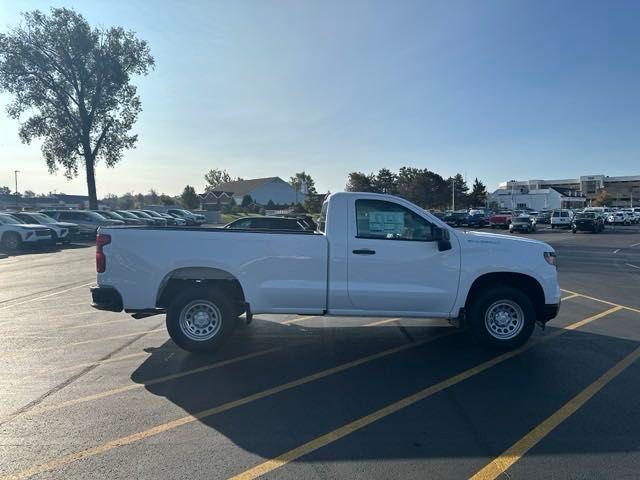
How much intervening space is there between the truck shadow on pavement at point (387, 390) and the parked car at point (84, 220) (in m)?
24.5

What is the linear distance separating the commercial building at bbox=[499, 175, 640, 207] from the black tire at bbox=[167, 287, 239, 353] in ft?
447

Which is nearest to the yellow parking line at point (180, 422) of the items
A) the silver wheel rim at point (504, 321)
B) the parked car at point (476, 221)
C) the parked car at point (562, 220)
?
the silver wheel rim at point (504, 321)

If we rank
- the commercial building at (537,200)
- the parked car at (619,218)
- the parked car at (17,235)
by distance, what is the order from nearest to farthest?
the parked car at (17,235) → the parked car at (619,218) → the commercial building at (537,200)

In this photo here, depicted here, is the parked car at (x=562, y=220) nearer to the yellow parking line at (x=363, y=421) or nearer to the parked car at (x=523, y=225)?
the parked car at (x=523, y=225)

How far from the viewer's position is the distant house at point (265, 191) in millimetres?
105500

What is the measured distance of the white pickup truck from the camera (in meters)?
6.00

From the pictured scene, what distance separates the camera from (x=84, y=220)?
2905 cm

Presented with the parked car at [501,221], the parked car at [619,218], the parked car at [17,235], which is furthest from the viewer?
the parked car at [619,218]

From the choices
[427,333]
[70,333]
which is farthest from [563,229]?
[70,333]

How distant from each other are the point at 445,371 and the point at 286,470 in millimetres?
2696

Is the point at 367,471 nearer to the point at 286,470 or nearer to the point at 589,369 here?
the point at 286,470

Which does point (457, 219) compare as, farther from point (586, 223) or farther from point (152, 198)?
point (152, 198)

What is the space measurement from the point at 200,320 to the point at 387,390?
8.52 feet

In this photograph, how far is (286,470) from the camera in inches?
139
